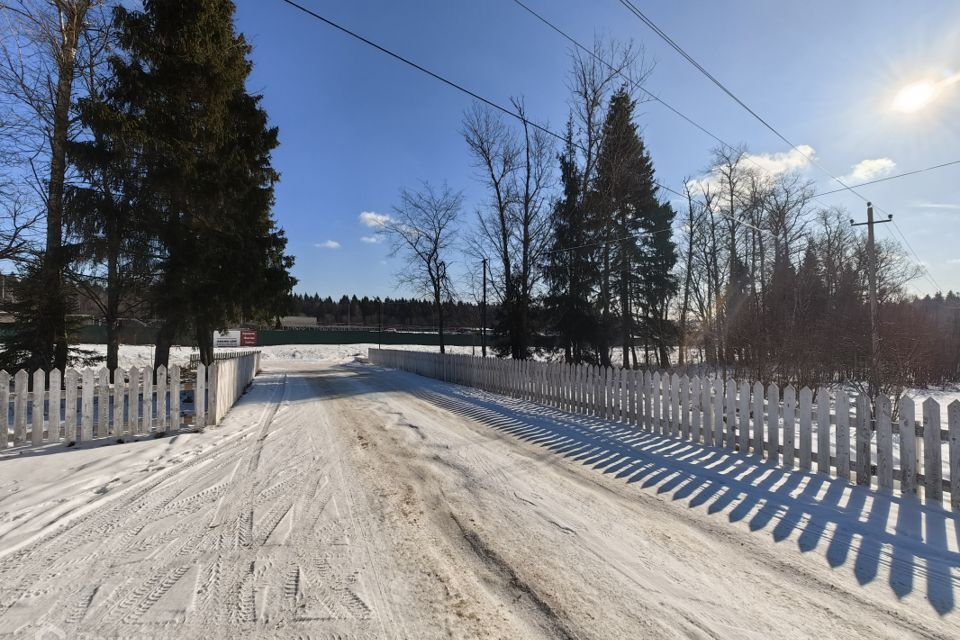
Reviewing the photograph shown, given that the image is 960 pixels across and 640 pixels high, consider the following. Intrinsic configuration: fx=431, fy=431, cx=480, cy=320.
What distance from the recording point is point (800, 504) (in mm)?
4125

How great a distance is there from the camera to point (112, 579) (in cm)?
267

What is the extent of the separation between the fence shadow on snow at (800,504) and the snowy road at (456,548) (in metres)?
0.02

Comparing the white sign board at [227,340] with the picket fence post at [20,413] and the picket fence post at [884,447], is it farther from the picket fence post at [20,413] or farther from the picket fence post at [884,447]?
the picket fence post at [884,447]

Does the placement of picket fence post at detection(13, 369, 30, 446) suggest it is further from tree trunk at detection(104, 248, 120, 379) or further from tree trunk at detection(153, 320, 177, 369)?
tree trunk at detection(104, 248, 120, 379)

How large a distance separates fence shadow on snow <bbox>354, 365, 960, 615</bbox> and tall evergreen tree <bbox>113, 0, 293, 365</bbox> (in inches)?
339

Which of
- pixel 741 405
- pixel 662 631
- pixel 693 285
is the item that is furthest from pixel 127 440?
pixel 693 285

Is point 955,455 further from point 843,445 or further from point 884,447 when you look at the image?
point 843,445

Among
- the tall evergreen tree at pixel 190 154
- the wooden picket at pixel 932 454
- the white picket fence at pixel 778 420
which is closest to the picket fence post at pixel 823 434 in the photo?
the white picket fence at pixel 778 420

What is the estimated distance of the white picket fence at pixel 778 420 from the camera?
167 inches

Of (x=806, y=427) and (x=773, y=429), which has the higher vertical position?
(x=806, y=427)

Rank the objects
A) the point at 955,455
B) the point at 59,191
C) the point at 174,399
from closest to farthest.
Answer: the point at 955,455, the point at 174,399, the point at 59,191

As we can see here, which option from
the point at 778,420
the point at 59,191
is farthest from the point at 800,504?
the point at 59,191

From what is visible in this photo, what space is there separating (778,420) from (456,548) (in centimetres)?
542

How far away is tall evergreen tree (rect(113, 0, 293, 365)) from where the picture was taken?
1012cm
